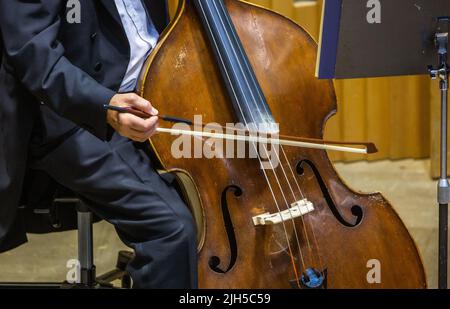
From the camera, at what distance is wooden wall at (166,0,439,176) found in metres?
3.55

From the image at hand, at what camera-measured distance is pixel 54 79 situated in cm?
167

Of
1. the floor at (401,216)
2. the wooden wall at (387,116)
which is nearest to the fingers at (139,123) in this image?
the floor at (401,216)

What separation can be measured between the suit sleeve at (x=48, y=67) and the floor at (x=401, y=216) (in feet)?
3.80

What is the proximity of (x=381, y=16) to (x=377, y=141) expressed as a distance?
188 centimetres

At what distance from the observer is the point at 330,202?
186 cm

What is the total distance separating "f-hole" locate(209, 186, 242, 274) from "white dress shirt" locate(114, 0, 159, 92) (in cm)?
33

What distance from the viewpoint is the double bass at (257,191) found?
1.78 meters

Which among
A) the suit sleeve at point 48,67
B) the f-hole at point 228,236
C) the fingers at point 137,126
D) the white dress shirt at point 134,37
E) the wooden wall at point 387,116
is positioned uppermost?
the wooden wall at point 387,116

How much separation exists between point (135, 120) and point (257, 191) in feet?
1.14

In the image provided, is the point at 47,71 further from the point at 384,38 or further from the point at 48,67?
the point at 384,38

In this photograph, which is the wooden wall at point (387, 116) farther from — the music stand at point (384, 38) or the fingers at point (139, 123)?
the fingers at point (139, 123)

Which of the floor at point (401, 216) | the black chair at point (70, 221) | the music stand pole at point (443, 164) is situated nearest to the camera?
the music stand pole at point (443, 164)

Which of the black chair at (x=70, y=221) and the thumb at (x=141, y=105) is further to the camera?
the black chair at (x=70, y=221)

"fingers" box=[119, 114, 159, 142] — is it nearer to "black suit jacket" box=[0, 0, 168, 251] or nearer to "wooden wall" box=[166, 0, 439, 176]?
"black suit jacket" box=[0, 0, 168, 251]
